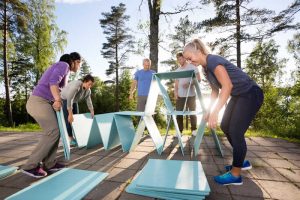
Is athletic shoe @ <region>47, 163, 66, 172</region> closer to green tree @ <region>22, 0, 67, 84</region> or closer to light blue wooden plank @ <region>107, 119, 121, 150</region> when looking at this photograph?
light blue wooden plank @ <region>107, 119, 121, 150</region>

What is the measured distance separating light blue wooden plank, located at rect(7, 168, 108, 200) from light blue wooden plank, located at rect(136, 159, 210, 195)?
0.56 metres

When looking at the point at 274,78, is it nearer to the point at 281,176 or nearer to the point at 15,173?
the point at 281,176

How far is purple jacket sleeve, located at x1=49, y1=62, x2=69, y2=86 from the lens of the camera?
3043mm

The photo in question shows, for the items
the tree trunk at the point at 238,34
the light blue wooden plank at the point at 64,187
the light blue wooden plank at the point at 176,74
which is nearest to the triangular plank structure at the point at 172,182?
the light blue wooden plank at the point at 64,187

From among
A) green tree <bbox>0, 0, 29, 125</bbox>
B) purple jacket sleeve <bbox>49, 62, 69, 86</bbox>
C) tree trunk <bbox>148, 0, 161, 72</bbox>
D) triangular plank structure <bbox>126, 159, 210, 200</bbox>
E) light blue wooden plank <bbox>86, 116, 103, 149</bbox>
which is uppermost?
green tree <bbox>0, 0, 29, 125</bbox>

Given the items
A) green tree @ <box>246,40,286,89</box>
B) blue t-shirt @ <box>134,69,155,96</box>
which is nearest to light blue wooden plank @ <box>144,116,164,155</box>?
blue t-shirt @ <box>134,69,155,96</box>

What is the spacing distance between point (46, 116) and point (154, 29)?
6.47 metres

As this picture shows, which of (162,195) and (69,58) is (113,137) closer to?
(69,58)

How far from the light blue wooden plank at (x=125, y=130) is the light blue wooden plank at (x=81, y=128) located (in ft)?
2.90

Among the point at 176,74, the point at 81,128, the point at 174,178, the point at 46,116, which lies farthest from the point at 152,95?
the point at 174,178

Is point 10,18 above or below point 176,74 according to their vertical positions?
above

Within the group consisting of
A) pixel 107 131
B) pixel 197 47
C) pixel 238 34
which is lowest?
pixel 107 131

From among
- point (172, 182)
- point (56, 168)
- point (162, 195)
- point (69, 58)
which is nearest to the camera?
point (162, 195)

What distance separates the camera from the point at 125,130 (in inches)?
179
